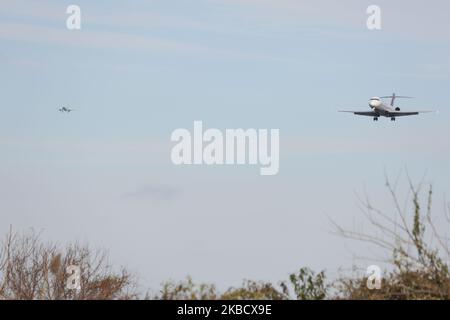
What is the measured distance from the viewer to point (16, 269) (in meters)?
38.5

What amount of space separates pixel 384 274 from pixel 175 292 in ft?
13.9

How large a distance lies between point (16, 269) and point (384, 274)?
23923 mm

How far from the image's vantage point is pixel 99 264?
37.9 metres
